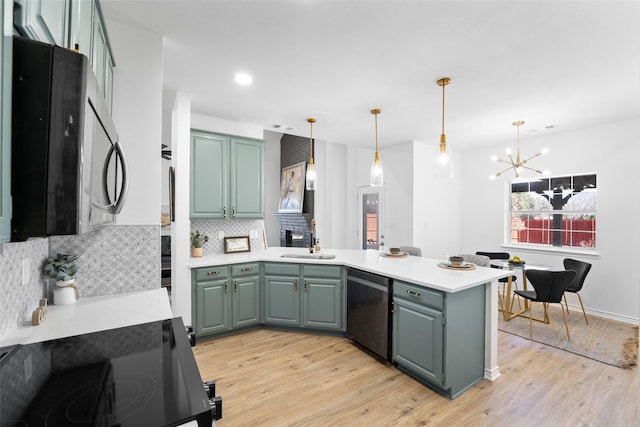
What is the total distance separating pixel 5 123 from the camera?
0.59 meters

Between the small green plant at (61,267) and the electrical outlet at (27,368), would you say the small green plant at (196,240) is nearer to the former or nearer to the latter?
the small green plant at (61,267)

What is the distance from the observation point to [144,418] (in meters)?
0.76

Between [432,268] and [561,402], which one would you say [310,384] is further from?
[561,402]

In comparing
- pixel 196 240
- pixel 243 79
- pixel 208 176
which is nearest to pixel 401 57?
pixel 243 79

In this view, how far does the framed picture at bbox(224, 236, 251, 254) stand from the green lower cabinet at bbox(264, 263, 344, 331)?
588 mm

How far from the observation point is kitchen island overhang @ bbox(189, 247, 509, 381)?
239cm

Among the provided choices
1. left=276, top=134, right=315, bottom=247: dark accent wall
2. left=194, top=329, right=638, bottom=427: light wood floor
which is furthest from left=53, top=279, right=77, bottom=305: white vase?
left=276, top=134, right=315, bottom=247: dark accent wall

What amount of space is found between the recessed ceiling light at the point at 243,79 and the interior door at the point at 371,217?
3.53m

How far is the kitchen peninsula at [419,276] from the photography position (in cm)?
230

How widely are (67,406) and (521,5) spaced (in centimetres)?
282

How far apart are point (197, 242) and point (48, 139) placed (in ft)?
10.3

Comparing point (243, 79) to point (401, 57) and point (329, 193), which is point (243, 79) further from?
point (329, 193)

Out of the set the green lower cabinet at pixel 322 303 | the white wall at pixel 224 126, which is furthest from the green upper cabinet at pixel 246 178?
the green lower cabinet at pixel 322 303

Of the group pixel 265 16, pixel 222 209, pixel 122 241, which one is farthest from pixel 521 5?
pixel 222 209
